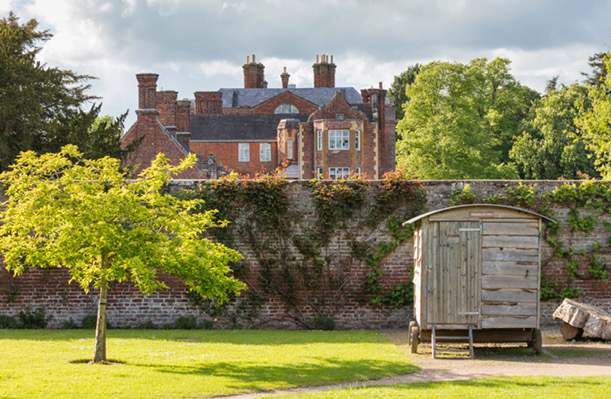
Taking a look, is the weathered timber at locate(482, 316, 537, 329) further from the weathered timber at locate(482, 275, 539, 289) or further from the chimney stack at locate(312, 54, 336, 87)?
the chimney stack at locate(312, 54, 336, 87)

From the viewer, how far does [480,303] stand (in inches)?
554

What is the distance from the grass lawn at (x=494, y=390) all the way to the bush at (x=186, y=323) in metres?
8.21

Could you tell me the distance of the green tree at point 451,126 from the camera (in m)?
45.7

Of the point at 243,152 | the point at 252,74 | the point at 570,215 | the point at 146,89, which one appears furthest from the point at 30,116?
the point at 252,74

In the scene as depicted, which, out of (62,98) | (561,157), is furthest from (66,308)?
(561,157)

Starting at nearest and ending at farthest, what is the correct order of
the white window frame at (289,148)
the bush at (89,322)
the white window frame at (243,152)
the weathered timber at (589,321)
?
the weathered timber at (589,321)
the bush at (89,322)
the white window frame at (289,148)
the white window frame at (243,152)

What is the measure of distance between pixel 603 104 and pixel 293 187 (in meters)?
11.9

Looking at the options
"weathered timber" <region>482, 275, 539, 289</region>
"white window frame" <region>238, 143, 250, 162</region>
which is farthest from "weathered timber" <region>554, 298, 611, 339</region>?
"white window frame" <region>238, 143, 250, 162</region>

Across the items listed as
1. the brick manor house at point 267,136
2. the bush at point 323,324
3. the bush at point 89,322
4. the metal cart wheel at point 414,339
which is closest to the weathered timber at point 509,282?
the metal cart wheel at point 414,339

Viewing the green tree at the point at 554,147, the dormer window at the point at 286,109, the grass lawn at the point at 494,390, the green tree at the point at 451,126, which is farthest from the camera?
the dormer window at the point at 286,109

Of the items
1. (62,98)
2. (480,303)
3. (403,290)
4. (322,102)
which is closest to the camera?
(480,303)

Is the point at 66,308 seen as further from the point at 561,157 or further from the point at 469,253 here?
the point at 561,157

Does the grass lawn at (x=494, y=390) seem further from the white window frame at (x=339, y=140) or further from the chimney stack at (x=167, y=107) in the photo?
the chimney stack at (x=167, y=107)

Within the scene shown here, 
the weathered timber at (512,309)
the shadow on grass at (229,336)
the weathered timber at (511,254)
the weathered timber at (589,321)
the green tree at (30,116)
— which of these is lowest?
the shadow on grass at (229,336)
